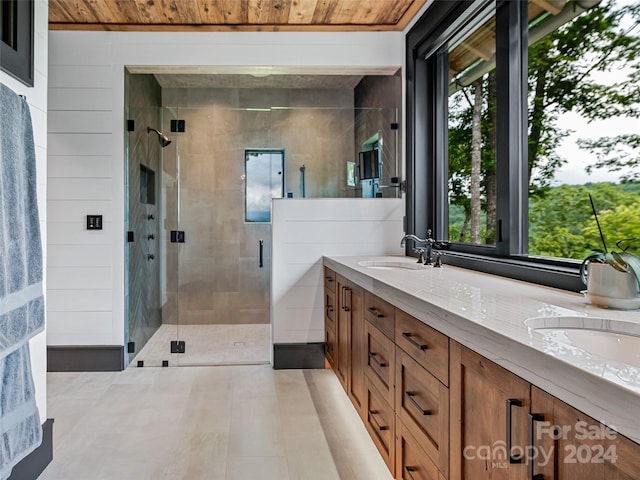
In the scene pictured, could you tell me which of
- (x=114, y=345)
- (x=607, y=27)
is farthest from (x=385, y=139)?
(x=114, y=345)

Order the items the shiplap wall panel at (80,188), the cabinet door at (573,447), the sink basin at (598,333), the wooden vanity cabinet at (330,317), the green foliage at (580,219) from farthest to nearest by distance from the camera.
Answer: the shiplap wall panel at (80,188) < the wooden vanity cabinet at (330,317) < the green foliage at (580,219) < the sink basin at (598,333) < the cabinet door at (573,447)

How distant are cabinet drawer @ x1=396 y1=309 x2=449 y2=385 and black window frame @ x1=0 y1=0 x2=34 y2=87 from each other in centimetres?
167

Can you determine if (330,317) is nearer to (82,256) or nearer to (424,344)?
(424,344)

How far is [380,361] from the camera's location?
182 centimetres

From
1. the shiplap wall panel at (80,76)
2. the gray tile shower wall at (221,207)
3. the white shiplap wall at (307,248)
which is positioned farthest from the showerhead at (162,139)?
the white shiplap wall at (307,248)

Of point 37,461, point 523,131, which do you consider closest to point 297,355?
point 37,461

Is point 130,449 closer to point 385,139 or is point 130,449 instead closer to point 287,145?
point 287,145

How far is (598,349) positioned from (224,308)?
321cm

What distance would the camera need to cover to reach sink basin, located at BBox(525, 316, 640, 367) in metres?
1.00

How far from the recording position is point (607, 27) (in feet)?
5.46

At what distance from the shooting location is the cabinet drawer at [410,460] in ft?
4.31

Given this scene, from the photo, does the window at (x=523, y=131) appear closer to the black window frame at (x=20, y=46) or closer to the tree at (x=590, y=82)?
the tree at (x=590, y=82)

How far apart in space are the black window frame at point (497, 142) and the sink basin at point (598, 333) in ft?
1.84

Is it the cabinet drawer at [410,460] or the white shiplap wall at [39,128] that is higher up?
the white shiplap wall at [39,128]
